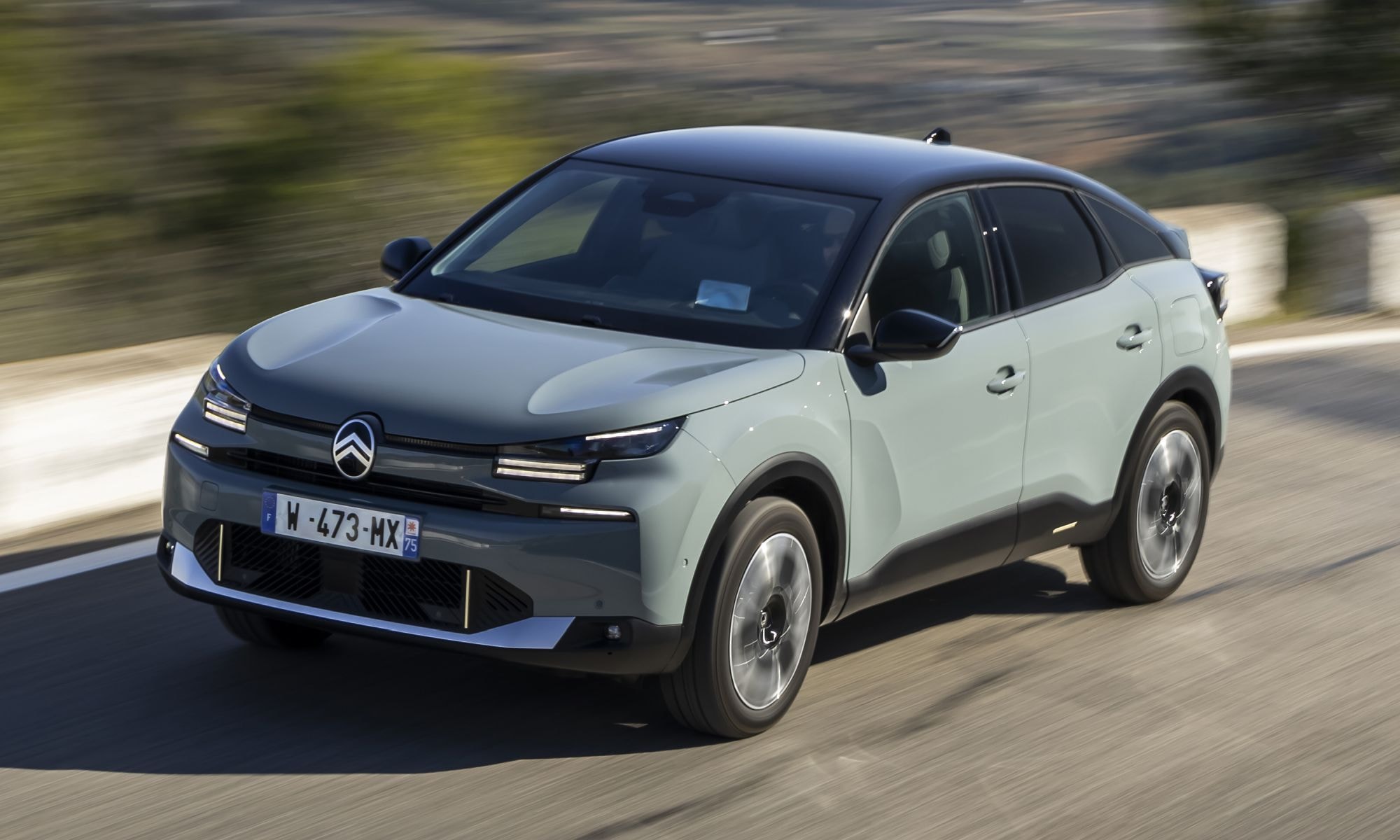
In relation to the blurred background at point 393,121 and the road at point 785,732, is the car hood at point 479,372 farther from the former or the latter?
the blurred background at point 393,121

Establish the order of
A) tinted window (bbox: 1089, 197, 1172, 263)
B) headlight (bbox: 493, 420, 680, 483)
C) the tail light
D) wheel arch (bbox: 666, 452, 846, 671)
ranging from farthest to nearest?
the tail light, tinted window (bbox: 1089, 197, 1172, 263), wheel arch (bbox: 666, 452, 846, 671), headlight (bbox: 493, 420, 680, 483)

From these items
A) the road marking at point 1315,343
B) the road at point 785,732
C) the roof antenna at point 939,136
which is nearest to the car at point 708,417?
the road at point 785,732

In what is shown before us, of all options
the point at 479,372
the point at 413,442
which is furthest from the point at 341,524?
the point at 479,372

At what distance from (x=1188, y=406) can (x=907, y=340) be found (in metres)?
2.10

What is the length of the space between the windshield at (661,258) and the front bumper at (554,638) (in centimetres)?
100

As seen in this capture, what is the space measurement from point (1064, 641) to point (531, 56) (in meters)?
10.1

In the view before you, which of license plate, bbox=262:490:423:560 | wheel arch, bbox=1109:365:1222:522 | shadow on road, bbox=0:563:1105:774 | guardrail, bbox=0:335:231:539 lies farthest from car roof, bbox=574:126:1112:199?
guardrail, bbox=0:335:231:539

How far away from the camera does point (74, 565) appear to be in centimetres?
722

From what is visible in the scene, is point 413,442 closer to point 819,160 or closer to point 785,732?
point 785,732

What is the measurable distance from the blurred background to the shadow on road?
4876 mm

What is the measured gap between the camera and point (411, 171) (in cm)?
1223

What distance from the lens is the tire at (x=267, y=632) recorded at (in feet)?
19.7

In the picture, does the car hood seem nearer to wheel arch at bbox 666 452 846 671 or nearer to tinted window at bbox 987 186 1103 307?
wheel arch at bbox 666 452 846 671

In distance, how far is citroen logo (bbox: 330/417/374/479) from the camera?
5.01m
